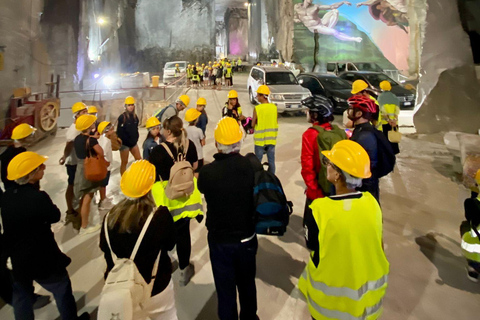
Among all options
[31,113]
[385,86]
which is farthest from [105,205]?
[31,113]

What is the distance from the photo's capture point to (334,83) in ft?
43.9

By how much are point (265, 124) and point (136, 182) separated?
3.64 meters

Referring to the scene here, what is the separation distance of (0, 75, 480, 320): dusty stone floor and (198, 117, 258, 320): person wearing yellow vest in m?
0.84

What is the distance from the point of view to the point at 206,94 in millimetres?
17672

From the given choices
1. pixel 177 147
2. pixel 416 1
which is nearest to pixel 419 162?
pixel 177 147

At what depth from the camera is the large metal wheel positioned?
33.8 ft

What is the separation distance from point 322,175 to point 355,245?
4.98 ft

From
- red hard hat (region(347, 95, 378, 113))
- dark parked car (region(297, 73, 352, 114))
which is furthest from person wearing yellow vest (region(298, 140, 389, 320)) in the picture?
dark parked car (region(297, 73, 352, 114))

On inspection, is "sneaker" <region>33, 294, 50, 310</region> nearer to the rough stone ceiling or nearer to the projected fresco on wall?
the projected fresco on wall

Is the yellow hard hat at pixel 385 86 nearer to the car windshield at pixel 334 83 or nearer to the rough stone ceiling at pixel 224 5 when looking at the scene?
the car windshield at pixel 334 83

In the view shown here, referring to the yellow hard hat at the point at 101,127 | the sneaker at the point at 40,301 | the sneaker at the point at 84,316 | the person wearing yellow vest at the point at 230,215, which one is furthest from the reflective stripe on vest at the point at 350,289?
the yellow hard hat at the point at 101,127

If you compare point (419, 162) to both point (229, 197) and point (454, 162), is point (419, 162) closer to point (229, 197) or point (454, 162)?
point (454, 162)

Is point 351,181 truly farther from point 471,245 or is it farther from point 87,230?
point 87,230

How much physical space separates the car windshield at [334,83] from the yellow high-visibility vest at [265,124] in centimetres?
849
